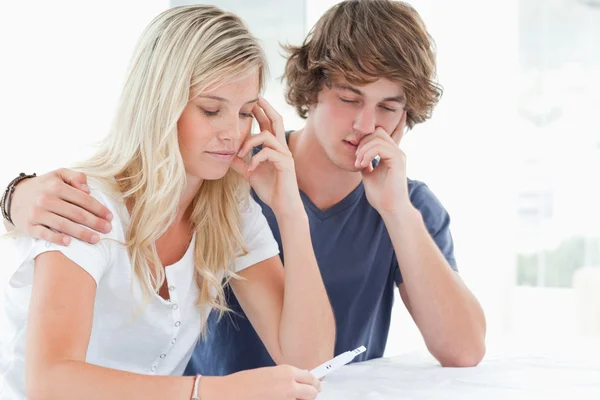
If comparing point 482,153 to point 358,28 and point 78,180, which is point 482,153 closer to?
point 358,28

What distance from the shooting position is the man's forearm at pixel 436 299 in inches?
64.9

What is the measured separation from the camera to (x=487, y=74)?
4.64 meters

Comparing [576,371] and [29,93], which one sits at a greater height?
[29,93]

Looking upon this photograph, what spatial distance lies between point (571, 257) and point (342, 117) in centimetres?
333

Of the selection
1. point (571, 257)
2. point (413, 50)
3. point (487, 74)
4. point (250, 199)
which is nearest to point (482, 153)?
point (487, 74)

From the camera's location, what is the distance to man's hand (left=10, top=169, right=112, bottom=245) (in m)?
1.24

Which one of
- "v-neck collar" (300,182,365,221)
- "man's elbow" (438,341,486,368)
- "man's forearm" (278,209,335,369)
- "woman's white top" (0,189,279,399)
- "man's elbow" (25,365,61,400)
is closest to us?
"man's elbow" (25,365,61,400)

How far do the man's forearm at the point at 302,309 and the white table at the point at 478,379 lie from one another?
0.07 meters

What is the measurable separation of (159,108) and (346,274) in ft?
2.36

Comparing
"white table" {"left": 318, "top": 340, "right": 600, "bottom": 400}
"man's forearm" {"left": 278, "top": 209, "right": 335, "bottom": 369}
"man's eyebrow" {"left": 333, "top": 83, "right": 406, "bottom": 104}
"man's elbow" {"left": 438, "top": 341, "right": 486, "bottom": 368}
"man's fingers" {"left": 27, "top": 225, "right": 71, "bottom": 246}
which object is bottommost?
"white table" {"left": 318, "top": 340, "right": 600, "bottom": 400}

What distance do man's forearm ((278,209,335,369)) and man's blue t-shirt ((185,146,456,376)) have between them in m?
0.29

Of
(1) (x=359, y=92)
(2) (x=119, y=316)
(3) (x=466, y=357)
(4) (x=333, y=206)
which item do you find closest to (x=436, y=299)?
(3) (x=466, y=357)

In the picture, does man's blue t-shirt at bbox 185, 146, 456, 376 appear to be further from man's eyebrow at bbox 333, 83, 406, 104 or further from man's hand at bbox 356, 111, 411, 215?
man's eyebrow at bbox 333, 83, 406, 104

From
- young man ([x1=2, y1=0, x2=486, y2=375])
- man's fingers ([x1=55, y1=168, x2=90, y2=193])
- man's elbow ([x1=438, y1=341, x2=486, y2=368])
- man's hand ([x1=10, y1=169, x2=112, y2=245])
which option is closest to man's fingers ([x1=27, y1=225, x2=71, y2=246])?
man's hand ([x1=10, y1=169, x2=112, y2=245])
